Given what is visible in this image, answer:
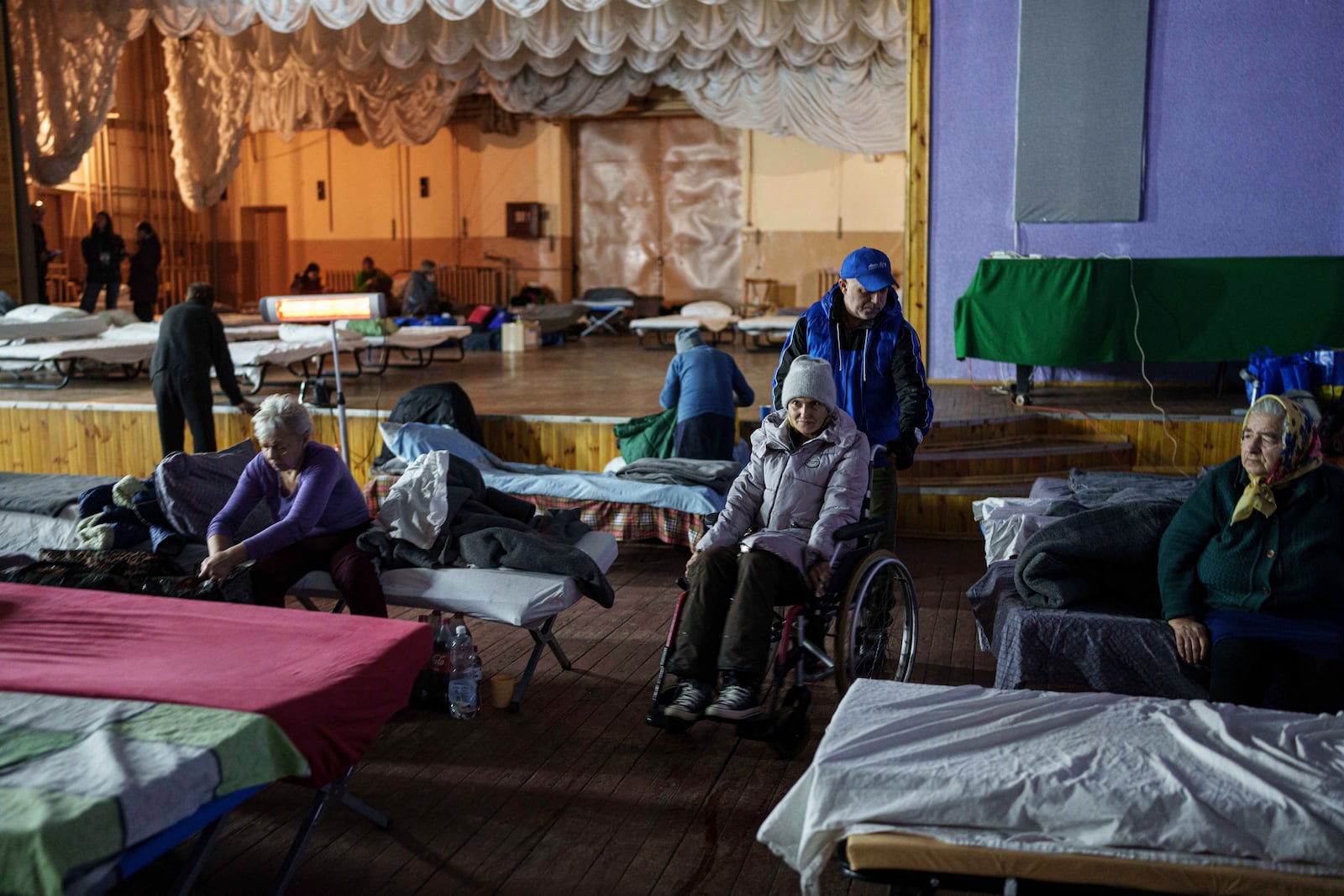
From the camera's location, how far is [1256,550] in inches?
127

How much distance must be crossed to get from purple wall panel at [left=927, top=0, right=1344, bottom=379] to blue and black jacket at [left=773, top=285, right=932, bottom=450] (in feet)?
15.6

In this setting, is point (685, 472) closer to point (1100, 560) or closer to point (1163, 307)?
point (1100, 560)

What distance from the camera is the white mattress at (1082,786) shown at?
2156mm

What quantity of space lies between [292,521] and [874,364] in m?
2.16

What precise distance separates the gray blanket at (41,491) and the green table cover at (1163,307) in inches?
220

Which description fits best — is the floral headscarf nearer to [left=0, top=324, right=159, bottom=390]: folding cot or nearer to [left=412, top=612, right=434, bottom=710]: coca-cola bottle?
[left=412, top=612, right=434, bottom=710]: coca-cola bottle

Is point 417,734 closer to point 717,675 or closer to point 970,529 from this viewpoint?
point 717,675

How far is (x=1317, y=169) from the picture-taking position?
842cm

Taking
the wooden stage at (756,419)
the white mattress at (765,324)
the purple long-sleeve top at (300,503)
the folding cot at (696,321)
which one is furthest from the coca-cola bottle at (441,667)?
the white mattress at (765,324)

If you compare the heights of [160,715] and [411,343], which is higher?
[411,343]

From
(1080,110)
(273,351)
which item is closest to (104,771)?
(273,351)

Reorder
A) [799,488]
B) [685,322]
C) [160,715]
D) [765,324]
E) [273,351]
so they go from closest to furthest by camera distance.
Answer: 1. [160,715]
2. [799,488]
3. [273,351]
4. [765,324]
5. [685,322]

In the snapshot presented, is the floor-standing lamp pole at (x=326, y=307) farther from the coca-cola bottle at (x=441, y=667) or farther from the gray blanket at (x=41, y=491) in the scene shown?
the coca-cola bottle at (x=441, y=667)

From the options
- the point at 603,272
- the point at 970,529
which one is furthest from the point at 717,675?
the point at 603,272
